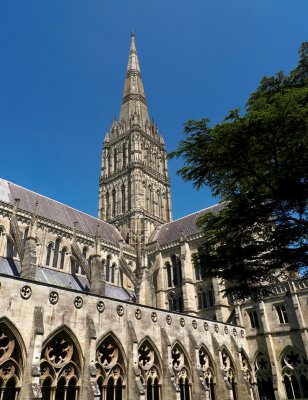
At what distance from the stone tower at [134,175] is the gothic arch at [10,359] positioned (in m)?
26.3

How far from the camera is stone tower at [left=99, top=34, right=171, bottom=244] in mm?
42719

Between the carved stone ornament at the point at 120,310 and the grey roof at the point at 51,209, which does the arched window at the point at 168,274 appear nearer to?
the grey roof at the point at 51,209

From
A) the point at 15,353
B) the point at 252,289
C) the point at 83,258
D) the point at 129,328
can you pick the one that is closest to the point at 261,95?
the point at 252,289

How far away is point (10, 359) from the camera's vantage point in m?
12.1

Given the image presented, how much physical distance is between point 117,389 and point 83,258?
14776mm

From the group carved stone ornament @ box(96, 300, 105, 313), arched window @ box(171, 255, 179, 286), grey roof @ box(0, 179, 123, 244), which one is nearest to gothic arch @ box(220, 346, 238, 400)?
carved stone ornament @ box(96, 300, 105, 313)

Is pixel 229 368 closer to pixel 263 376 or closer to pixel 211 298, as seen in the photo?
pixel 263 376

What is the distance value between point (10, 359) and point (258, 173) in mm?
11955

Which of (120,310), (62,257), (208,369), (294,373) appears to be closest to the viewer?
(120,310)

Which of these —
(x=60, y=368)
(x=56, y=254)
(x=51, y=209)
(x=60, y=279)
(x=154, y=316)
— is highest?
(x=51, y=209)

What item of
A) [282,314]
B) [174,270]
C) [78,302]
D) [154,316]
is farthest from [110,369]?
[174,270]

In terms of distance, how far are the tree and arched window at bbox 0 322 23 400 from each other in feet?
28.2

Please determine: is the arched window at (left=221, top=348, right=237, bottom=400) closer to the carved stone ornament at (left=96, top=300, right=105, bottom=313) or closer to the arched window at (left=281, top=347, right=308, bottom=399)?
the arched window at (left=281, top=347, right=308, bottom=399)

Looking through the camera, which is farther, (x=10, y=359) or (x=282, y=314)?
(x=282, y=314)
